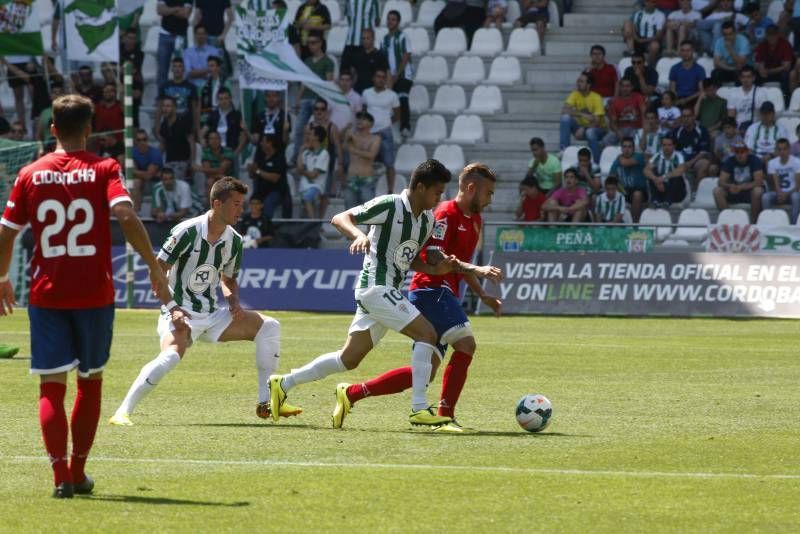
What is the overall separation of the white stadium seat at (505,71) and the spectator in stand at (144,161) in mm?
7301

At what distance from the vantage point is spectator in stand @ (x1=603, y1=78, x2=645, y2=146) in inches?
1152

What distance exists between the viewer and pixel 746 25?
30.2m

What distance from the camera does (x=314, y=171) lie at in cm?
3006

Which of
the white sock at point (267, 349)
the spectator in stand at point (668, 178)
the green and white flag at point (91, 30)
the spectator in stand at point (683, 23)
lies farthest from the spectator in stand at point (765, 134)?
the white sock at point (267, 349)

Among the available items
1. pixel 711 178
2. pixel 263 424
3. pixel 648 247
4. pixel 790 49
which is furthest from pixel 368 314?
pixel 790 49

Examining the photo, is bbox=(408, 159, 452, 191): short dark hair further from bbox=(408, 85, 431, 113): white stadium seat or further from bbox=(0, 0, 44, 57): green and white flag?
bbox=(408, 85, 431, 113): white stadium seat

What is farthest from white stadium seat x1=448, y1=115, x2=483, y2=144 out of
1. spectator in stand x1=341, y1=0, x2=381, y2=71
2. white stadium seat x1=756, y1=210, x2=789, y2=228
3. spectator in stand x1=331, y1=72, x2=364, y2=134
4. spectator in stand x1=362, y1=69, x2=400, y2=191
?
white stadium seat x1=756, y1=210, x2=789, y2=228

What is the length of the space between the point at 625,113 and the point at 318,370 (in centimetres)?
1880

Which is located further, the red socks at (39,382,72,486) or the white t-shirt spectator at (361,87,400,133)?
the white t-shirt spectator at (361,87,400,133)

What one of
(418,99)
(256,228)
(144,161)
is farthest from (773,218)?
(144,161)

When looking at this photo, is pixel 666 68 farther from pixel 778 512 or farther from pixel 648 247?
pixel 778 512

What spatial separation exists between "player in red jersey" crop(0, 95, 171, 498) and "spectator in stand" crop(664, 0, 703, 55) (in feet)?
78.1

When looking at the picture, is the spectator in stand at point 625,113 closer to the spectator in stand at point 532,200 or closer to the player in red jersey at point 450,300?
the spectator in stand at point 532,200

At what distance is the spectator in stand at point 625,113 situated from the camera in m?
29.3
